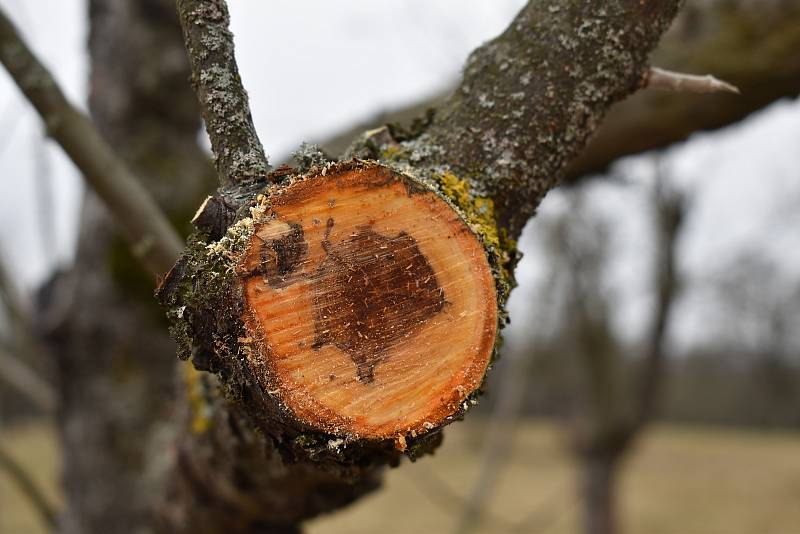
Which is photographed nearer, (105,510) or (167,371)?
(105,510)

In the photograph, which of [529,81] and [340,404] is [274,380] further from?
[529,81]

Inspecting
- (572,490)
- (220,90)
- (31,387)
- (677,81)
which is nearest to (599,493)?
(31,387)

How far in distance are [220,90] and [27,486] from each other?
6.92ft

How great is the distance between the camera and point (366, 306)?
2.94ft

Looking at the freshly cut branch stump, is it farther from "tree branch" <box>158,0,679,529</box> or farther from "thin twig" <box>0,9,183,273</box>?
"thin twig" <box>0,9,183,273</box>

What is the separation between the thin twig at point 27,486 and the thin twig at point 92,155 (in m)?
1.24

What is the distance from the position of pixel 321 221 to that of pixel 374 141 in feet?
1.00

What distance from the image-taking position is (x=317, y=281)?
883mm

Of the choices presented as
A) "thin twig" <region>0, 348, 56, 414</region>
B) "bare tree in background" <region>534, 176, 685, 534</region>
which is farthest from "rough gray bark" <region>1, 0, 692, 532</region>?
"bare tree in background" <region>534, 176, 685, 534</region>

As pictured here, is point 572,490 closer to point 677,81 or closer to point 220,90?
point 677,81

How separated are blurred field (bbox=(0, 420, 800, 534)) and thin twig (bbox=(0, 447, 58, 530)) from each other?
265 inches

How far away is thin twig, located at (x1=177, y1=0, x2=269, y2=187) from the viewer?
3.25 ft

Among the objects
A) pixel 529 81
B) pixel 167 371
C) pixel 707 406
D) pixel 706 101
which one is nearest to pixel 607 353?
pixel 706 101

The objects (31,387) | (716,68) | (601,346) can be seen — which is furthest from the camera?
(601,346)
